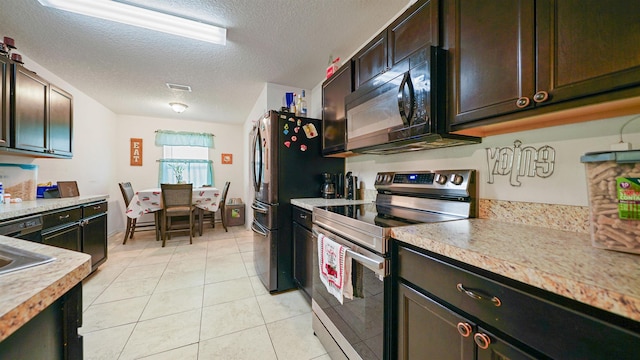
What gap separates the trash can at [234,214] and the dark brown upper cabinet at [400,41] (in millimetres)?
3959

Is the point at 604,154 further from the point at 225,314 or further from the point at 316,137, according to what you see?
the point at 225,314

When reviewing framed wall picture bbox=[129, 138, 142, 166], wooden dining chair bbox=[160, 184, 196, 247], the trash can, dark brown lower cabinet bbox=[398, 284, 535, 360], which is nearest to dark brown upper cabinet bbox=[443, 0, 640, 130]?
dark brown lower cabinet bbox=[398, 284, 535, 360]

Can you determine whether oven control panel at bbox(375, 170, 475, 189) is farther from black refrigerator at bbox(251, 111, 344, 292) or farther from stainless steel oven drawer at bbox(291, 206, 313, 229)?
black refrigerator at bbox(251, 111, 344, 292)

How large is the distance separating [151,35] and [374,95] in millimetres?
2080

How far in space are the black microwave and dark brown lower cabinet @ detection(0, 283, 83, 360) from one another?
55.9 inches

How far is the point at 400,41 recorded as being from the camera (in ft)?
4.46

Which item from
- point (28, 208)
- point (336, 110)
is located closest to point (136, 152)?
point (28, 208)

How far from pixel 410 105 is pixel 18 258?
1544mm

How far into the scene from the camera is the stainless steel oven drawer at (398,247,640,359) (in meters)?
0.46

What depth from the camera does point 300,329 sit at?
165cm

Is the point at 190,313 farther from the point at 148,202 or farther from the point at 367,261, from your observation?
the point at 148,202

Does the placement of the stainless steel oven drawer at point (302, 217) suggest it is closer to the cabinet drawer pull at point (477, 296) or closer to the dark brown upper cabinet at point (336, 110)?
the dark brown upper cabinet at point (336, 110)

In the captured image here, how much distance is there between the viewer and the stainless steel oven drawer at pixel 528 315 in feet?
1.53

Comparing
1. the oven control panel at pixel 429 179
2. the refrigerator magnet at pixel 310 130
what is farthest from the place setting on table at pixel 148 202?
the oven control panel at pixel 429 179
